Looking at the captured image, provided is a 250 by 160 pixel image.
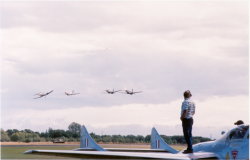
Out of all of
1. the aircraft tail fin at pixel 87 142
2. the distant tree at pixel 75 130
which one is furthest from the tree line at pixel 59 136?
the aircraft tail fin at pixel 87 142

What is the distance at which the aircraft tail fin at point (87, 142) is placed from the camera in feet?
85.3

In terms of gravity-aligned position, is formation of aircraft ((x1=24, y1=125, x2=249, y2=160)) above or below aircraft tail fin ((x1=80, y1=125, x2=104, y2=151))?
below

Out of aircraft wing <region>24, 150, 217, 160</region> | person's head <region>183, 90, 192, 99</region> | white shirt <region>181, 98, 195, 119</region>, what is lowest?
aircraft wing <region>24, 150, 217, 160</region>

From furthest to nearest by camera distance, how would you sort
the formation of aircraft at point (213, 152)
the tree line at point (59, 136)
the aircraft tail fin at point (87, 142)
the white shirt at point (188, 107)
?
the tree line at point (59, 136) → the aircraft tail fin at point (87, 142) → the white shirt at point (188, 107) → the formation of aircraft at point (213, 152)

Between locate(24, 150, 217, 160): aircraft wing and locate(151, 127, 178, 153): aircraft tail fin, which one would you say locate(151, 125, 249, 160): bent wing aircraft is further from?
locate(151, 127, 178, 153): aircraft tail fin

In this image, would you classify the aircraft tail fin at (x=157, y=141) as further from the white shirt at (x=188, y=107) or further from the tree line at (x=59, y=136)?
the tree line at (x=59, y=136)

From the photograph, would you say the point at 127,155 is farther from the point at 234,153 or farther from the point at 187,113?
the point at 234,153

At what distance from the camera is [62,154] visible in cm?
1470

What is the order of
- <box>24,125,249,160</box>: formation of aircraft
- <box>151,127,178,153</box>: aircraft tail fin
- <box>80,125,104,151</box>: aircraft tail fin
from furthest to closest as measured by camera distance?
1. <box>80,125,104,151</box>: aircraft tail fin
2. <box>151,127,178,153</box>: aircraft tail fin
3. <box>24,125,249,160</box>: formation of aircraft

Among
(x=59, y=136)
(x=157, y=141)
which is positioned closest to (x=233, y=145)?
(x=157, y=141)

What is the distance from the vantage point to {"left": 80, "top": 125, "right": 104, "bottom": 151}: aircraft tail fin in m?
26.0

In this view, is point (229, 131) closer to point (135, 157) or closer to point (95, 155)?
point (135, 157)

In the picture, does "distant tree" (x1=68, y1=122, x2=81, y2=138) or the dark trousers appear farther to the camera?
"distant tree" (x1=68, y1=122, x2=81, y2=138)

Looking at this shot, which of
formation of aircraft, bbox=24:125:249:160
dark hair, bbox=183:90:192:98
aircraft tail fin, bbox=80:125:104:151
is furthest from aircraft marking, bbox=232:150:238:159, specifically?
aircraft tail fin, bbox=80:125:104:151
